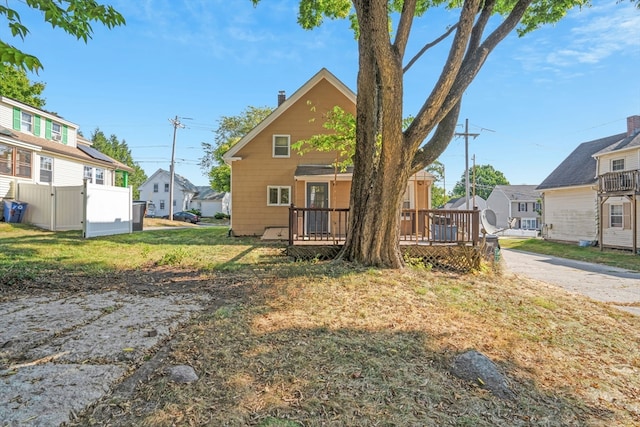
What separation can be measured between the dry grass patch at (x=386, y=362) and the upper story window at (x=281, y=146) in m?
10.5

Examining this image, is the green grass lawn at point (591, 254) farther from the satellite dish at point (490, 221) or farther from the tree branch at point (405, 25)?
the tree branch at point (405, 25)

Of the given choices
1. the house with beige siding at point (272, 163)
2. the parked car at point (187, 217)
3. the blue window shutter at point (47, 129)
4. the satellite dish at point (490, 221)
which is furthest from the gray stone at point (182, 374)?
the parked car at point (187, 217)

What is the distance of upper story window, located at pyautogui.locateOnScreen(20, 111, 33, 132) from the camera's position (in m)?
17.7

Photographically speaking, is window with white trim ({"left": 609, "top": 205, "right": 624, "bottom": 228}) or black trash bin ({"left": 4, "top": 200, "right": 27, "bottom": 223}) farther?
window with white trim ({"left": 609, "top": 205, "right": 624, "bottom": 228})

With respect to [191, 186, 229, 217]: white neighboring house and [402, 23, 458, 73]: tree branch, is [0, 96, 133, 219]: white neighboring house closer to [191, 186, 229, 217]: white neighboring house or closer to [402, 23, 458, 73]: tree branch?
[402, 23, 458, 73]: tree branch

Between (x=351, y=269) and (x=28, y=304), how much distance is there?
4.90 meters

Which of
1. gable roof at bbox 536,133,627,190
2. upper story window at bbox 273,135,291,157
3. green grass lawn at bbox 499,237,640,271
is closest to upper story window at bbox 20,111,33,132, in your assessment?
upper story window at bbox 273,135,291,157

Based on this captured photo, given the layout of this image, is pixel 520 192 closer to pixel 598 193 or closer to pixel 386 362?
pixel 598 193

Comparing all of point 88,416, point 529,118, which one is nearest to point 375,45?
point 88,416

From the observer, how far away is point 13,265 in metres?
6.41

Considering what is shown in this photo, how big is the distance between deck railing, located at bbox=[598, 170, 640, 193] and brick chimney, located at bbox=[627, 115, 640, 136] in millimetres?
3968

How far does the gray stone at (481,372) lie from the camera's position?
2.48 metres

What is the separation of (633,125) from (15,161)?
33.3m

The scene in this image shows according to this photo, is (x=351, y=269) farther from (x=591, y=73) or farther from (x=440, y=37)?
(x=591, y=73)
